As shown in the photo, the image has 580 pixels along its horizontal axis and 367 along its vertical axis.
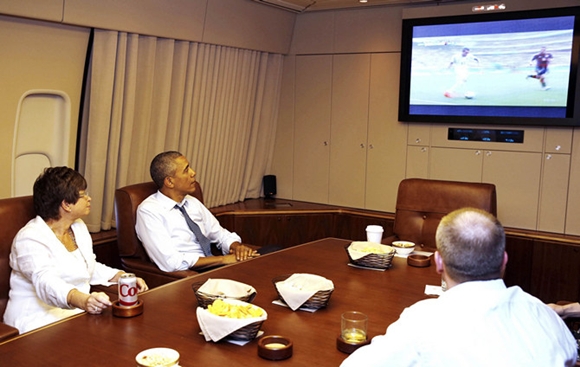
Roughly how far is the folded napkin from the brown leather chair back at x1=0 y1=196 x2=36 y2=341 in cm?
159

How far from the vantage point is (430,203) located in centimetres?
427

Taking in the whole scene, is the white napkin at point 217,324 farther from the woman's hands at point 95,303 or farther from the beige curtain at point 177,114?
the beige curtain at point 177,114

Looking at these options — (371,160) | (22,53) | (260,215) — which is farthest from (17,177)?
(371,160)

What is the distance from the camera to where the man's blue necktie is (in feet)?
12.8

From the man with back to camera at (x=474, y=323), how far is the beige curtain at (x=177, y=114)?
3.46 metres

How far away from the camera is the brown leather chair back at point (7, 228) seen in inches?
112

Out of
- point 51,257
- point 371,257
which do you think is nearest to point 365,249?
point 371,257

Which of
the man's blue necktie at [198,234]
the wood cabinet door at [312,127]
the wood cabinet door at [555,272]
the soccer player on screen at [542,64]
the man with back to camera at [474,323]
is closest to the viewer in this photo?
the man with back to camera at [474,323]

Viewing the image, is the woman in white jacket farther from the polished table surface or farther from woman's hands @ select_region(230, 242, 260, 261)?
woman's hands @ select_region(230, 242, 260, 261)

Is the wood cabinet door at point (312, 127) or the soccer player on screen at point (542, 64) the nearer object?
the soccer player on screen at point (542, 64)

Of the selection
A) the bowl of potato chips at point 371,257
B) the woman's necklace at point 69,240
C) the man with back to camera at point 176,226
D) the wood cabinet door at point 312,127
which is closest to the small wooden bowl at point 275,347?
the bowl of potato chips at point 371,257

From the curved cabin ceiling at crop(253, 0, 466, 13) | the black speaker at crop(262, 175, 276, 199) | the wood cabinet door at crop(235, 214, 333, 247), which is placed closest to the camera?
the curved cabin ceiling at crop(253, 0, 466, 13)

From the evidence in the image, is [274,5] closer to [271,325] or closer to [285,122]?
[285,122]

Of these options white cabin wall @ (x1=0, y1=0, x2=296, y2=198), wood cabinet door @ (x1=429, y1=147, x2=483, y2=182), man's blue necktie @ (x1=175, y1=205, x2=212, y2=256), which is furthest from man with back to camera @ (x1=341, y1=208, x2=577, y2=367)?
wood cabinet door @ (x1=429, y1=147, x2=483, y2=182)
